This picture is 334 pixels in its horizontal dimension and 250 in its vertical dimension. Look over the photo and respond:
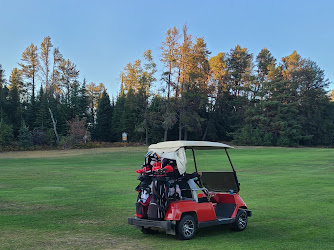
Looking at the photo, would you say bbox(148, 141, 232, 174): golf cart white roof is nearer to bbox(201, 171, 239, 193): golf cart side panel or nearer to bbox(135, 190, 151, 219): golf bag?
bbox(135, 190, 151, 219): golf bag

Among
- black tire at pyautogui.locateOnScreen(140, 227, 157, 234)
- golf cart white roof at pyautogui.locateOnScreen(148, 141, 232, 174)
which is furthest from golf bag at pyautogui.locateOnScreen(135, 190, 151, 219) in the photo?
golf cart white roof at pyautogui.locateOnScreen(148, 141, 232, 174)

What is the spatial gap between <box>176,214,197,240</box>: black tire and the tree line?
48.2m

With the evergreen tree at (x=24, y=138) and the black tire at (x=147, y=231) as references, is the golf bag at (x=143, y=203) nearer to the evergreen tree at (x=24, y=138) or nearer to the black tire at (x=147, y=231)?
the black tire at (x=147, y=231)

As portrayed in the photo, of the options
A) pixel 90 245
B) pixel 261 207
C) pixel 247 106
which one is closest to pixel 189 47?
pixel 247 106

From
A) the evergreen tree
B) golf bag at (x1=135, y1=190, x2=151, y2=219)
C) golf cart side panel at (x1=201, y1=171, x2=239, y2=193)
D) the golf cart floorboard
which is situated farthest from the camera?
the evergreen tree

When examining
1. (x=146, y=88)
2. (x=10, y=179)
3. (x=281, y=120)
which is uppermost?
(x=146, y=88)

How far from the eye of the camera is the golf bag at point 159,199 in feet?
23.7

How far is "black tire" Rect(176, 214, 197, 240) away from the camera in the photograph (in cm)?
726

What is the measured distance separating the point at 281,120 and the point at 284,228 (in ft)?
202

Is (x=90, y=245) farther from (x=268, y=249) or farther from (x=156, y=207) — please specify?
(x=268, y=249)

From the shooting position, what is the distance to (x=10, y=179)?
19.2 metres

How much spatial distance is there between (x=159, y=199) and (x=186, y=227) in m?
0.79

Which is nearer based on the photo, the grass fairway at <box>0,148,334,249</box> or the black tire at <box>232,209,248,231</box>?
the grass fairway at <box>0,148,334,249</box>

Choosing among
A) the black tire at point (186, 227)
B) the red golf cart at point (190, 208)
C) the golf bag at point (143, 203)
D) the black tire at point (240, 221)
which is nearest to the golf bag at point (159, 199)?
the red golf cart at point (190, 208)
